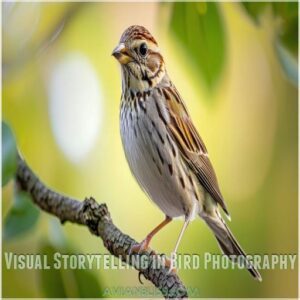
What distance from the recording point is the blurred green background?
770 mm

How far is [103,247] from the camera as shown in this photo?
2.53 ft

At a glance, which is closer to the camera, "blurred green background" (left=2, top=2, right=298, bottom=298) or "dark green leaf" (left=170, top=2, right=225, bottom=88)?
"dark green leaf" (left=170, top=2, right=225, bottom=88)

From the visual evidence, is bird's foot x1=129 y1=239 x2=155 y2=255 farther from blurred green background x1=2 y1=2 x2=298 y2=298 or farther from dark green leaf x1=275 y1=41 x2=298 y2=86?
dark green leaf x1=275 y1=41 x2=298 y2=86

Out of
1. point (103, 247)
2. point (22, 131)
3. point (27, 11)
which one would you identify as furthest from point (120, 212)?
point (27, 11)

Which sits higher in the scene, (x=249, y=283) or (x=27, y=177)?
(x=27, y=177)

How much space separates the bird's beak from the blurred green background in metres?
0.04

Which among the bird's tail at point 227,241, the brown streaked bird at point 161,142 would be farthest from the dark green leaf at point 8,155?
the bird's tail at point 227,241

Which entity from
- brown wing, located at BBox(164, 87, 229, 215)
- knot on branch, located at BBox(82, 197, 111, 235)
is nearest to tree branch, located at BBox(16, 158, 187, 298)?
knot on branch, located at BBox(82, 197, 111, 235)

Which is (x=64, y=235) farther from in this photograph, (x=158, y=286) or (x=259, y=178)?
(x=259, y=178)

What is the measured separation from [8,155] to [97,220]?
6.1 inches

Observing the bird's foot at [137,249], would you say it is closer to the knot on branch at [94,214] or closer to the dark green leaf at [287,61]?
the knot on branch at [94,214]

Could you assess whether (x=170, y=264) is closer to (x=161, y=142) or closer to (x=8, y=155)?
(x=161, y=142)

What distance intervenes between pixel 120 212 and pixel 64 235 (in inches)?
3.5

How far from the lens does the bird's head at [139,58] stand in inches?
28.4
